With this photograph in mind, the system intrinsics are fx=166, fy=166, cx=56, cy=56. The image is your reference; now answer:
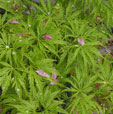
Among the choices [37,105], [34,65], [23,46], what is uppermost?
[23,46]

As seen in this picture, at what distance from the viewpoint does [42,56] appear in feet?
3.21

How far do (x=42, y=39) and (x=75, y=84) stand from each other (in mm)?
393

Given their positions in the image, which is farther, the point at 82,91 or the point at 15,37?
the point at 82,91

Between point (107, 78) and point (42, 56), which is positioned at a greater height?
point (42, 56)

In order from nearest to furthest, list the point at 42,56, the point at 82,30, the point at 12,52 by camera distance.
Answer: the point at 12,52 < the point at 42,56 < the point at 82,30

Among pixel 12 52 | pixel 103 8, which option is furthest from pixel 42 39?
pixel 103 8

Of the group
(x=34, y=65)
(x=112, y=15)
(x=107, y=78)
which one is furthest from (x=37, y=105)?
(x=112, y=15)

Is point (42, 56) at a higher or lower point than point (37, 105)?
higher

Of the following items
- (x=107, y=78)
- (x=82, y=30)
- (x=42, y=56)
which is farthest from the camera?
(x=107, y=78)

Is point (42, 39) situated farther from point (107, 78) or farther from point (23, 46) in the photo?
point (107, 78)

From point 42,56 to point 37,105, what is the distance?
30cm

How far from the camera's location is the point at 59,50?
1.09 metres

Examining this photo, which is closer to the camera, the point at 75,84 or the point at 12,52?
the point at 12,52

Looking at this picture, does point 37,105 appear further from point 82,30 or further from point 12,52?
point 82,30
